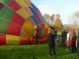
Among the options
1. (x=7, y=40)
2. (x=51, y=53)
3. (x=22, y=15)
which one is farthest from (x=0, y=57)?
(x=22, y=15)

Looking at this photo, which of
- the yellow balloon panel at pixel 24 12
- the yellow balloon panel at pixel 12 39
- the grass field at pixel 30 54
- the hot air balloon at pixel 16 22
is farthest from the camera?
the yellow balloon panel at pixel 24 12

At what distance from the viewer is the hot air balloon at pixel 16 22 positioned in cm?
2052

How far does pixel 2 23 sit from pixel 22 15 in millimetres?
1527

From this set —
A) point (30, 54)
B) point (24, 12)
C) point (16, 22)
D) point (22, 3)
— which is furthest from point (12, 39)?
point (30, 54)

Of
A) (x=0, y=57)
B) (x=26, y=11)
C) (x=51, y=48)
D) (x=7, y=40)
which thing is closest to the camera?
(x=0, y=57)

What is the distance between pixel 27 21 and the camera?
21.3 meters

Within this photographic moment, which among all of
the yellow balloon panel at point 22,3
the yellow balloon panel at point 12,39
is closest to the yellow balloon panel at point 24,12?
the yellow balloon panel at point 22,3

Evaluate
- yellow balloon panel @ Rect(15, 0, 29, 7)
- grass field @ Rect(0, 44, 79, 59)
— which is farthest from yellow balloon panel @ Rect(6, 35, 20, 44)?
grass field @ Rect(0, 44, 79, 59)

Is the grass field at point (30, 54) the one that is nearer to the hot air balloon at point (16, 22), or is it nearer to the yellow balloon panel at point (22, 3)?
the hot air balloon at point (16, 22)

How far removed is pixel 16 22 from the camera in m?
21.1

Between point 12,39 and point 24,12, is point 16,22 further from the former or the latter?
point 12,39

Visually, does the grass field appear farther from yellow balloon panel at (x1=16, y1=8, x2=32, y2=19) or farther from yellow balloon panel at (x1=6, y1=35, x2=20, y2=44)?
yellow balloon panel at (x1=16, y1=8, x2=32, y2=19)

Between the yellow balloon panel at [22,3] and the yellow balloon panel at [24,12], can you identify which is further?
the yellow balloon panel at [22,3]

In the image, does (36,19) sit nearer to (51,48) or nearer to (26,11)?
(26,11)
